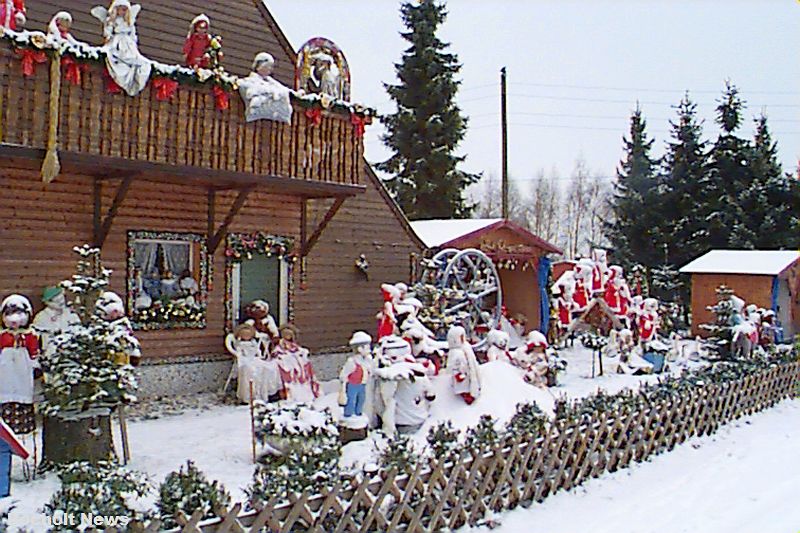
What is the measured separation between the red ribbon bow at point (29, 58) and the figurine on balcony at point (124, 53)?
2.70 ft

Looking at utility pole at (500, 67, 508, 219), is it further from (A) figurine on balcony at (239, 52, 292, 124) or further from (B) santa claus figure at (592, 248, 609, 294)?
(A) figurine on balcony at (239, 52, 292, 124)

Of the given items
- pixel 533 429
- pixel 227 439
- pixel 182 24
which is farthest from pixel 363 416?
pixel 182 24

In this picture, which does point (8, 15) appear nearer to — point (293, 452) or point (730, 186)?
point (293, 452)

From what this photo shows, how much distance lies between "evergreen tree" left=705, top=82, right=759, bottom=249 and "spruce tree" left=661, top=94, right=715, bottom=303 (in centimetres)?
35

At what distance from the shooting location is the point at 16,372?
27.4 feet

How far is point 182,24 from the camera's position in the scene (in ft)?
41.2

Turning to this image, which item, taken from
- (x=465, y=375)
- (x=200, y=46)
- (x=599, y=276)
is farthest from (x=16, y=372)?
(x=599, y=276)

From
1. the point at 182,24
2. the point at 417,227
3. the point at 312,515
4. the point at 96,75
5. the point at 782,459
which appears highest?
the point at 182,24

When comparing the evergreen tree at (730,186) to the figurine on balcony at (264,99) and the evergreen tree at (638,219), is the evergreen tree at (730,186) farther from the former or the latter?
the figurine on balcony at (264,99)

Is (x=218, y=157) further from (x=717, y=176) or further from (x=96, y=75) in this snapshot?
(x=717, y=176)

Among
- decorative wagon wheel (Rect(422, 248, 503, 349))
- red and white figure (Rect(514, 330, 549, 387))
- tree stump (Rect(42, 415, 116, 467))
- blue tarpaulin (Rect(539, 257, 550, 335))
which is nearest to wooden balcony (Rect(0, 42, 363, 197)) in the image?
decorative wagon wheel (Rect(422, 248, 503, 349))

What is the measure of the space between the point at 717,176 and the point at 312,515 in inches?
Answer: 1141

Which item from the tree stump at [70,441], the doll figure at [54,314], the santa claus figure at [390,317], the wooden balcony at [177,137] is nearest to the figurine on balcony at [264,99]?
the wooden balcony at [177,137]

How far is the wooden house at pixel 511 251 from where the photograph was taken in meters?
17.1
